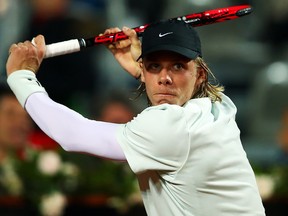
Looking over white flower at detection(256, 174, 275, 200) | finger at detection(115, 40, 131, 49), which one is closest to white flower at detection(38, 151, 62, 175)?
white flower at detection(256, 174, 275, 200)

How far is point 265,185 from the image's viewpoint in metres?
6.26

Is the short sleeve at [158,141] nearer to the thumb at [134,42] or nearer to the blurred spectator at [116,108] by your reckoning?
the thumb at [134,42]

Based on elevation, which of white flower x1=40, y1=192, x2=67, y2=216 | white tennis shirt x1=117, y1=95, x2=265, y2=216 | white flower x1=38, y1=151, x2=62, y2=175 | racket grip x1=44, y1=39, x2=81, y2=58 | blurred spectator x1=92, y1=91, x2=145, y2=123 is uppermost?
blurred spectator x1=92, y1=91, x2=145, y2=123

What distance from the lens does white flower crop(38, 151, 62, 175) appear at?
601 cm

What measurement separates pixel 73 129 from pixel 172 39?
1.93ft

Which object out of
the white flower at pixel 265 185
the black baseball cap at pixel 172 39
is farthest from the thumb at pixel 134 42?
the white flower at pixel 265 185

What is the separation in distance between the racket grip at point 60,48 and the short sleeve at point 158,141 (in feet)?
2.24

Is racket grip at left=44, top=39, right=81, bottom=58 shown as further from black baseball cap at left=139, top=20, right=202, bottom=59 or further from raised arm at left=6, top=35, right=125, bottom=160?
black baseball cap at left=139, top=20, right=202, bottom=59

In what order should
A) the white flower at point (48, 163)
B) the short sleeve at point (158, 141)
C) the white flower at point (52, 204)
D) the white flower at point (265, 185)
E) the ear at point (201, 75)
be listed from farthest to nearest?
the white flower at point (265, 185), the white flower at point (48, 163), the white flower at point (52, 204), the ear at point (201, 75), the short sleeve at point (158, 141)

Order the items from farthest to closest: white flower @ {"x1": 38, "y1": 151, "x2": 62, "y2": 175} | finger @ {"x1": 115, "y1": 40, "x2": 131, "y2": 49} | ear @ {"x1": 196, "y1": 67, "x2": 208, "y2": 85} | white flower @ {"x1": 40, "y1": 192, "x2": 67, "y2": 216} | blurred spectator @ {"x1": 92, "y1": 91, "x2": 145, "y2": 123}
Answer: blurred spectator @ {"x1": 92, "y1": 91, "x2": 145, "y2": 123}, white flower @ {"x1": 38, "y1": 151, "x2": 62, "y2": 175}, white flower @ {"x1": 40, "y1": 192, "x2": 67, "y2": 216}, finger @ {"x1": 115, "y1": 40, "x2": 131, "y2": 49}, ear @ {"x1": 196, "y1": 67, "x2": 208, "y2": 85}

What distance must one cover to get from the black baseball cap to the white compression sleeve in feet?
1.31

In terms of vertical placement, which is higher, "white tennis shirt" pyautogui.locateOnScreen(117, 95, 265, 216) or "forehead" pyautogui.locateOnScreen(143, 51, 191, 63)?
"forehead" pyautogui.locateOnScreen(143, 51, 191, 63)

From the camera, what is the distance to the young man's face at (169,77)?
3807 millimetres

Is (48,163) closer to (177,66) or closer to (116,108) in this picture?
(116,108)
